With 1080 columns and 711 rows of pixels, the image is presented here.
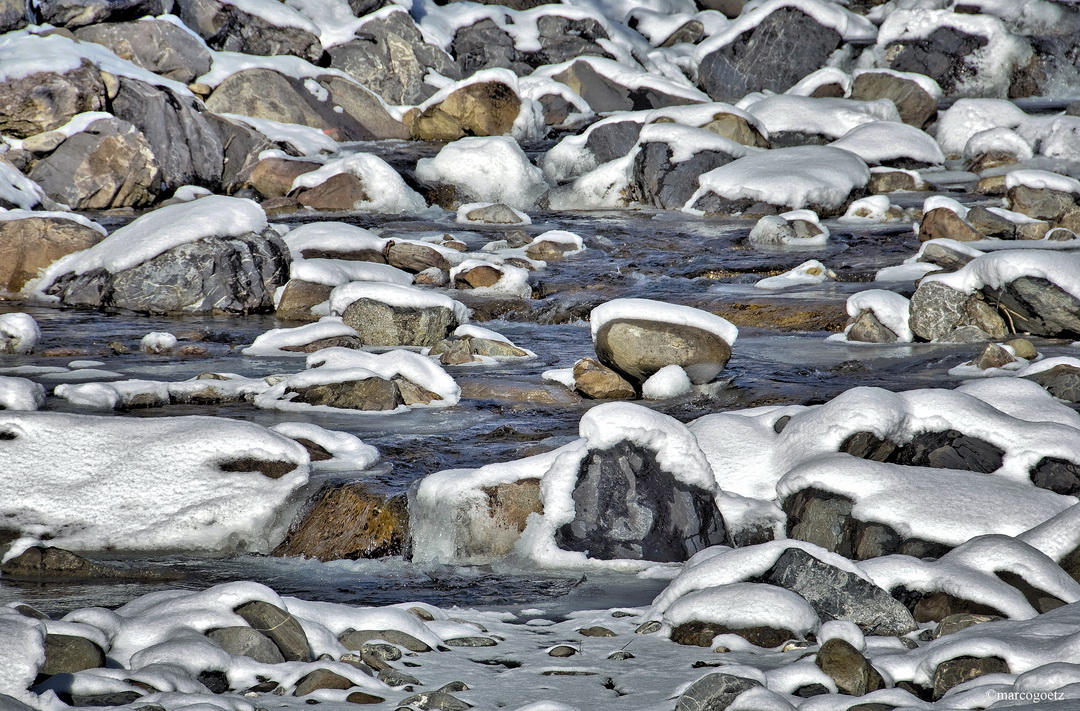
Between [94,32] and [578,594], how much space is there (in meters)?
17.0

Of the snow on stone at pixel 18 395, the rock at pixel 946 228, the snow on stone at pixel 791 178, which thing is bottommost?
the snow on stone at pixel 18 395

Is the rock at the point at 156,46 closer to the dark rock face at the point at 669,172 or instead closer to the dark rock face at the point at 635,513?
the dark rock face at the point at 669,172

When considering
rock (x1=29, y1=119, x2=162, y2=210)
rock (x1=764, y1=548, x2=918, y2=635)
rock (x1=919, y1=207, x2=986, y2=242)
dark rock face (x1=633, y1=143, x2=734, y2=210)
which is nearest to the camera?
rock (x1=764, y1=548, x2=918, y2=635)

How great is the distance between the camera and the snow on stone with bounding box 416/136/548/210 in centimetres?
1559

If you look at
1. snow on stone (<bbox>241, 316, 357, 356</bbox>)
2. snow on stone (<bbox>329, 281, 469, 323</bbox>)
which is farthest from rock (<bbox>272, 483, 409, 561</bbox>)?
snow on stone (<bbox>329, 281, 469, 323</bbox>)

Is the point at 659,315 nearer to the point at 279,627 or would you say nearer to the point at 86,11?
the point at 279,627

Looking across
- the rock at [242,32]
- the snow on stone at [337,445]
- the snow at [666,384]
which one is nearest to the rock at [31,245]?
the snow on stone at [337,445]

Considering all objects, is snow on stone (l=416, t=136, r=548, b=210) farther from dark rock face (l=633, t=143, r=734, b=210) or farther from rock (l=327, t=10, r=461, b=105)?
rock (l=327, t=10, r=461, b=105)

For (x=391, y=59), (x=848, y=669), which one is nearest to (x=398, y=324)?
(x=848, y=669)

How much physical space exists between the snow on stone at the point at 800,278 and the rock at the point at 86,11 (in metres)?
13.3

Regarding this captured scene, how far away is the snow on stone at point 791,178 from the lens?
1335cm

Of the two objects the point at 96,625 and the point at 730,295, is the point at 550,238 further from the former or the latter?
the point at 96,625

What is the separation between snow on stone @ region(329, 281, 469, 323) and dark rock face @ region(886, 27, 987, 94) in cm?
1549

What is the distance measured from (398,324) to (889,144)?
34.5 feet
